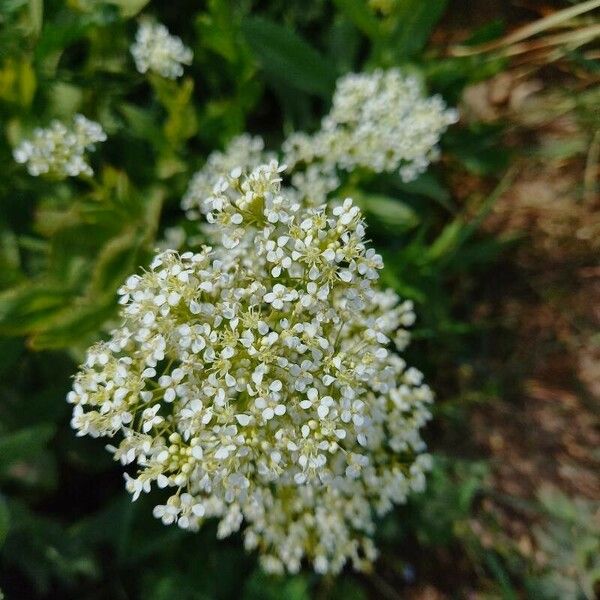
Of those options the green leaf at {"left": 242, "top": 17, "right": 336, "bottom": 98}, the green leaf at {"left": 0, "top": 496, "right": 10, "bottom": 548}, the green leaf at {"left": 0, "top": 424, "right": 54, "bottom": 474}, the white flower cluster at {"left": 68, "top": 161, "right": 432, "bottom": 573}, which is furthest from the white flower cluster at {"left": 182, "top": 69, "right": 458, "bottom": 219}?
the green leaf at {"left": 0, "top": 496, "right": 10, "bottom": 548}

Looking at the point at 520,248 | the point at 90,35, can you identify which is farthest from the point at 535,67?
the point at 90,35

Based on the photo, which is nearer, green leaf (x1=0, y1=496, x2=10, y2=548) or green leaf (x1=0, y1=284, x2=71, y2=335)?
green leaf (x1=0, y1=496, x2=10, y2=548)

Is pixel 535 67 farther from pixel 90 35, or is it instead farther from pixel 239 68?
pixel 90 35

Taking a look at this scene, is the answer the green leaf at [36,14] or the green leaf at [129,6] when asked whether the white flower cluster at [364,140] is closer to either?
the green leaf at [129,6]

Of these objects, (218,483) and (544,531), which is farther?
(544,531)

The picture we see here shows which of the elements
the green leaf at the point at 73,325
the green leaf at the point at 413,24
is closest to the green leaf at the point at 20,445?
the green leaf at the point at 73,325

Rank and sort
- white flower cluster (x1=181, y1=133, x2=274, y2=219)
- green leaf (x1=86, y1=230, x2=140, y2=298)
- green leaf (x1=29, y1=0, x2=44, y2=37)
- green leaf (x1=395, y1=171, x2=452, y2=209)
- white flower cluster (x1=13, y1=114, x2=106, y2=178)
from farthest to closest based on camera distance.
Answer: green leaf (x1=395, y1=171, x2=452, y2=209) → white flower cluster (x1=181, y1=133, x2=274, y2=219) → green leaf (x1=29, y1=0, x2=44, y2=37) → green leaf (x1=86, y1=230, x2=140, y2=298) → white flower cluster (x1=13, y1=114, x2=106, y2=178)

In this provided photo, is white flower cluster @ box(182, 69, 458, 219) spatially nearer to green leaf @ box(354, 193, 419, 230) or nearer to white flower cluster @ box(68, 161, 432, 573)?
green leaf @ box(354, 193, 419, 230)
